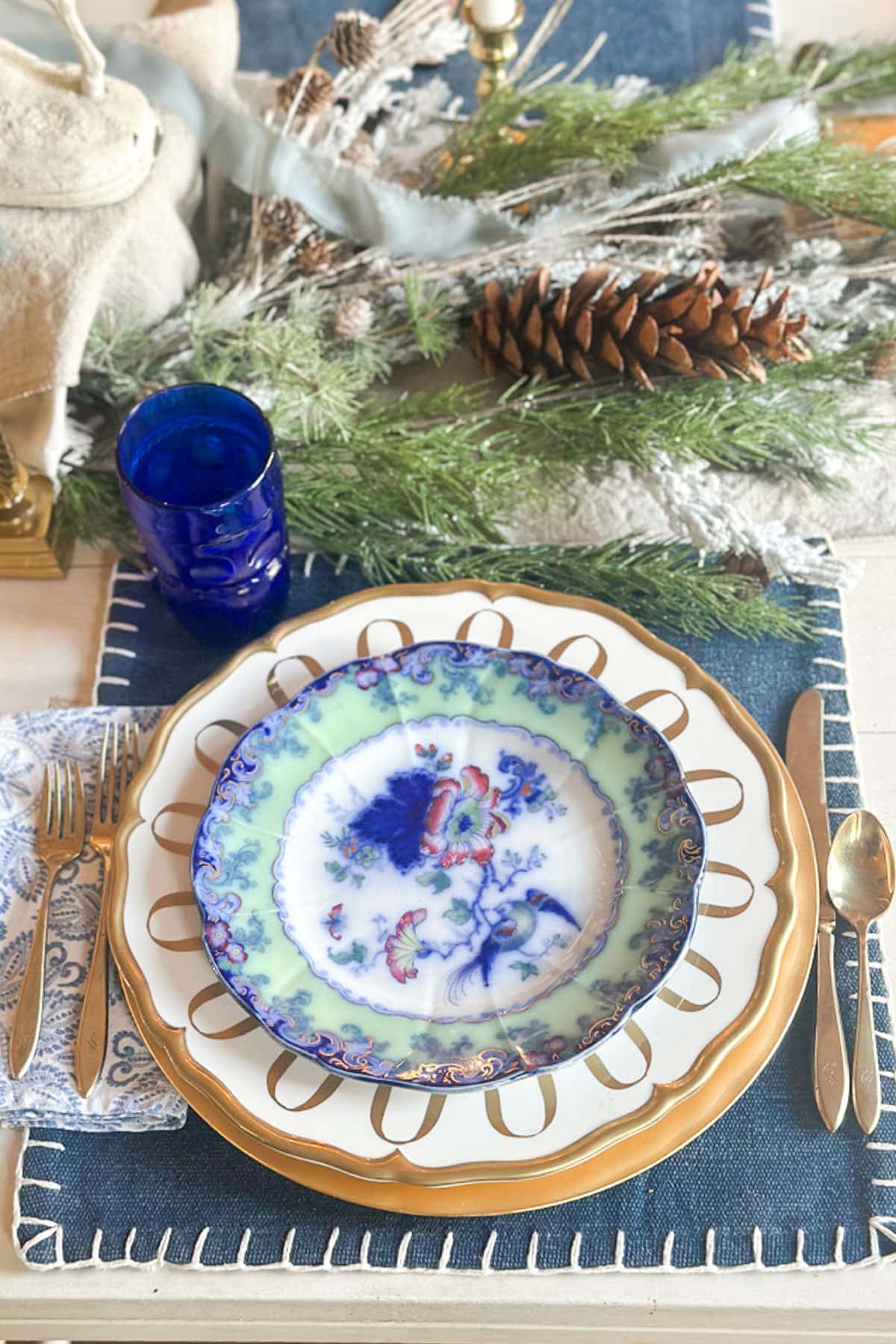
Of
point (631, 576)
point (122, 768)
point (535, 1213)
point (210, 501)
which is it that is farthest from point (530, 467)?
point (535, 1213)

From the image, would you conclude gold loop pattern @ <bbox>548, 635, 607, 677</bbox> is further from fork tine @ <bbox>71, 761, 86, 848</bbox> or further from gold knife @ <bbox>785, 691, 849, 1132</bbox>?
fork tine @ <bbox>71, 761, 86, 848</bbox>

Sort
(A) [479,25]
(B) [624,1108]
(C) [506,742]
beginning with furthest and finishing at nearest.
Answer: (A) [479,25] → (C) [506,742] → (B) [624,1108]

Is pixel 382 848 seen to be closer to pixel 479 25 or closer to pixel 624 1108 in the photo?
pixel 624 1108

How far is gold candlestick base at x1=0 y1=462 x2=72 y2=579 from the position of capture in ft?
2.44

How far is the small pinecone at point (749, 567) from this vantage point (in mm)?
730

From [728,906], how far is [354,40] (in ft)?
2.12

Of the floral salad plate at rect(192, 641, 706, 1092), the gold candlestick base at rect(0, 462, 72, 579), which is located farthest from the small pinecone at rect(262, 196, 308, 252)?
the floral salad plate at rect(192, 641, 706, 1092)

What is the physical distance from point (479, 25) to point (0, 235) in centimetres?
38

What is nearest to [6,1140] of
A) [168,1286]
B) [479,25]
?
[168,1286]

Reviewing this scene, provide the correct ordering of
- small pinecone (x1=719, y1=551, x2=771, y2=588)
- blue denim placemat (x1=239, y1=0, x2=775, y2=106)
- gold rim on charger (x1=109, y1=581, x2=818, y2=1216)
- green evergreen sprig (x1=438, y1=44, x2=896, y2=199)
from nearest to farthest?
gold rim on charger (x1=109, y1=581, x2=818, y2=1216) < small pinecone (x1=719, y1=551, x2=771, y2=588) < green evergreen sprig (x1=438, y1=44, x2=896, y2=199) < blue denim placemat (x1=239, y1=0, x2=775, y2=106)

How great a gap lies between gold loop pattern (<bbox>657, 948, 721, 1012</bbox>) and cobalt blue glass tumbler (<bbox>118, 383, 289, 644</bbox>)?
0.32m

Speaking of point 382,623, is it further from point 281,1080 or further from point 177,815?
point 281,1080

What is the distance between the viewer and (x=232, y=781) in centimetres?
61

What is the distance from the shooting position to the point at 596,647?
2.18ft
